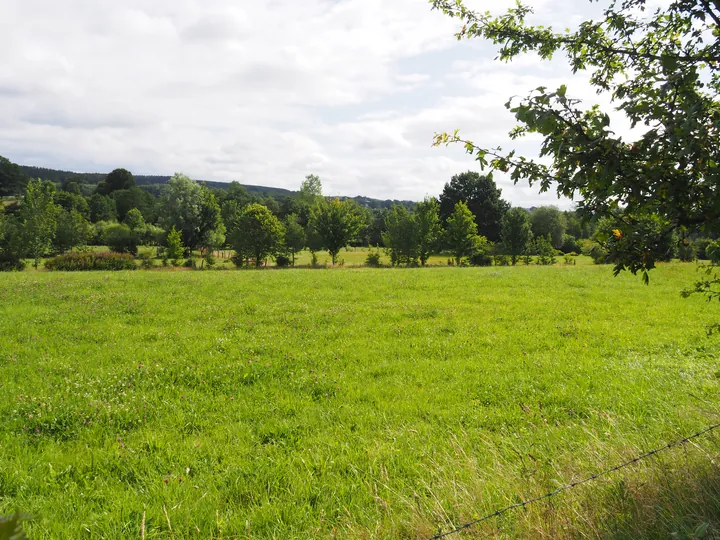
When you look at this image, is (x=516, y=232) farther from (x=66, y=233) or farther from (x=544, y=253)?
(x=66, y=233)

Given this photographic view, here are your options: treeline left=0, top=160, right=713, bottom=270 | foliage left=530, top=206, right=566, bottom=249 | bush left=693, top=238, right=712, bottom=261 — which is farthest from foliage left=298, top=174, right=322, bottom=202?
bush left=693, top=238, right=712, bottom=261

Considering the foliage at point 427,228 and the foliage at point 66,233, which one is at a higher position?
the foliage at point 427,228

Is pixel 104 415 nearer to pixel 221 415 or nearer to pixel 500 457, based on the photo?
pixel 221 415

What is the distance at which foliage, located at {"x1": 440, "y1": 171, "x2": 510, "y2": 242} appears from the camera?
73188 millimetres

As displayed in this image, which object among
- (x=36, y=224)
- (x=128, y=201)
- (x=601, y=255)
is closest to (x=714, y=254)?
(x=601, y=255)

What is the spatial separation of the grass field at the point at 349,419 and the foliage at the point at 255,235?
33.3 metres

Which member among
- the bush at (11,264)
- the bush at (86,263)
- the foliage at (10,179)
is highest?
the foliage at (10,179)

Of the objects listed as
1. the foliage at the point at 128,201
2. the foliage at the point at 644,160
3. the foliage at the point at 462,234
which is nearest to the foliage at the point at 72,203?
the foliage at the point at 128,201

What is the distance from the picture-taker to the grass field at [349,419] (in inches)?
157

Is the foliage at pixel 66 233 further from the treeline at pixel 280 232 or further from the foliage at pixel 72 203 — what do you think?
the foliage at pixel 72 203

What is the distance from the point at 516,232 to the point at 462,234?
862cm

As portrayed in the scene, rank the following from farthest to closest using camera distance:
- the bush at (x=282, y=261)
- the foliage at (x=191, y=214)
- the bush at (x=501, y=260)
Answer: the foliage at (x=191, y=214) < the bush at (x=501, y=260) < the bush at (x=282, y=261)

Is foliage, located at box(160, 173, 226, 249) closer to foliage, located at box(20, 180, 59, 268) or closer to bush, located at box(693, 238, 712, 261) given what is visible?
foliage, located at box(20, 180, 59, 268)

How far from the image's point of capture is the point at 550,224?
72.8 m
